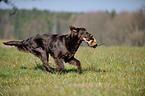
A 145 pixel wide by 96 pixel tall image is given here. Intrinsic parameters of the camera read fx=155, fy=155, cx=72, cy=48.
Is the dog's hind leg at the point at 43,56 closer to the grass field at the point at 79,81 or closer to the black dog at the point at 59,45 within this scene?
the black dog at the point at 59,45

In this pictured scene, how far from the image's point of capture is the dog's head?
13.6 feet

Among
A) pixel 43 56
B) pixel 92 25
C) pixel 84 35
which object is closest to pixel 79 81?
pixel 84 35

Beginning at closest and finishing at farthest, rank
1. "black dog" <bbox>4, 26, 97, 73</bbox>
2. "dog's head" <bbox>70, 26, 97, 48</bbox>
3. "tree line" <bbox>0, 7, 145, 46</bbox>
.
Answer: "dog's head" <bbox>70, 26, 97, 48</bbox> → "black dog" <bbox>4, 26, 97, 73</bbox> → "tree line" <bbox>0, 7, 145, 46</bbox>

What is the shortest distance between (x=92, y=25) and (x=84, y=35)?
121 feet

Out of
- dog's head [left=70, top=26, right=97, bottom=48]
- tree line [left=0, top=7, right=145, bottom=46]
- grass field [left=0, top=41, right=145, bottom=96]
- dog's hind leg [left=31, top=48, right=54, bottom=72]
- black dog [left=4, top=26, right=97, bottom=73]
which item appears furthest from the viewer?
tree line [left=0, top=7, right=145, bottom=46]

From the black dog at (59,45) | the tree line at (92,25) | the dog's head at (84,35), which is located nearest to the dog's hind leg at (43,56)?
the black dog at (59,45)

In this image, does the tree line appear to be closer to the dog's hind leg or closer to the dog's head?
the dog's hind leg

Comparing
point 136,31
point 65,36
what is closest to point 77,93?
point 65,36

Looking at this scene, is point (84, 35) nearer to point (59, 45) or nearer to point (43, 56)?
point (59, 45)

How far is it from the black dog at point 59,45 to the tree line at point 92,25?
19.2 metres

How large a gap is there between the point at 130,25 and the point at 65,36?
32.9 meters

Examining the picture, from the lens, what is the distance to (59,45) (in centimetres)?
469

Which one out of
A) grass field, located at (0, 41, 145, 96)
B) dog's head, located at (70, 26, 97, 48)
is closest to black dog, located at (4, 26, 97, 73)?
dog's head, located at (70, 26, 97, 48)

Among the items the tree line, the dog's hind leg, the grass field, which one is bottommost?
the grass field
